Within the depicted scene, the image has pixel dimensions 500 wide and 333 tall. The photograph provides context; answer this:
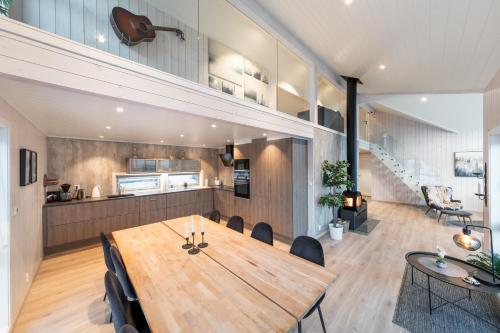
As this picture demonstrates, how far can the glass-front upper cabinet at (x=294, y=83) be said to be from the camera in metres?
4.16

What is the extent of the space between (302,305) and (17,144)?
11.4 ft

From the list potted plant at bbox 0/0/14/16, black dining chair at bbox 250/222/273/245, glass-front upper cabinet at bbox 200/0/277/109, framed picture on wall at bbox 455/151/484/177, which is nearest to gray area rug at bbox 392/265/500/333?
black dining chair at bbox 250/222/273/245

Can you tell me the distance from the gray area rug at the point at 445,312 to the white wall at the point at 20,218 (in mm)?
4243

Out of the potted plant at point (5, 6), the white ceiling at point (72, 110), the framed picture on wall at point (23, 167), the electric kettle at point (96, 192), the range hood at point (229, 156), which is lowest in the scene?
the electric kettle at point (96, 192)

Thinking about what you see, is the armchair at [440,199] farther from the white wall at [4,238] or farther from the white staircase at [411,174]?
the white wall at [4,238]

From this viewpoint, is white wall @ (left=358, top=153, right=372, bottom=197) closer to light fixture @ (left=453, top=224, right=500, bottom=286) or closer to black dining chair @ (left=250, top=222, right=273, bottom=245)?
light fixture @ (left=453, top=224, right=500, bottom=286)

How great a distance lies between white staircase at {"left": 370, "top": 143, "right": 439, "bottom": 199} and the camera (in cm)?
761

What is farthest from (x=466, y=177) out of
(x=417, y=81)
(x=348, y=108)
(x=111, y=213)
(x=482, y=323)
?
(x=111, y=213)

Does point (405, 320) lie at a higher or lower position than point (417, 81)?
lower

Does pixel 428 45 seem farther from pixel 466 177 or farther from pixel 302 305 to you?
pixel 466 177

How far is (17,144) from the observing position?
7.38 ft

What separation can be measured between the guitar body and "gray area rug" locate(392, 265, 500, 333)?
4.22 m

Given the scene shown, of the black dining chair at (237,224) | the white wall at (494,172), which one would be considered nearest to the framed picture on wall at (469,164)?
the white wall at (494,172)

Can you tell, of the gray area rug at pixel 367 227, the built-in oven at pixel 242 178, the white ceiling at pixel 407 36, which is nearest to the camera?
the white ceiling at pixel 407 36
